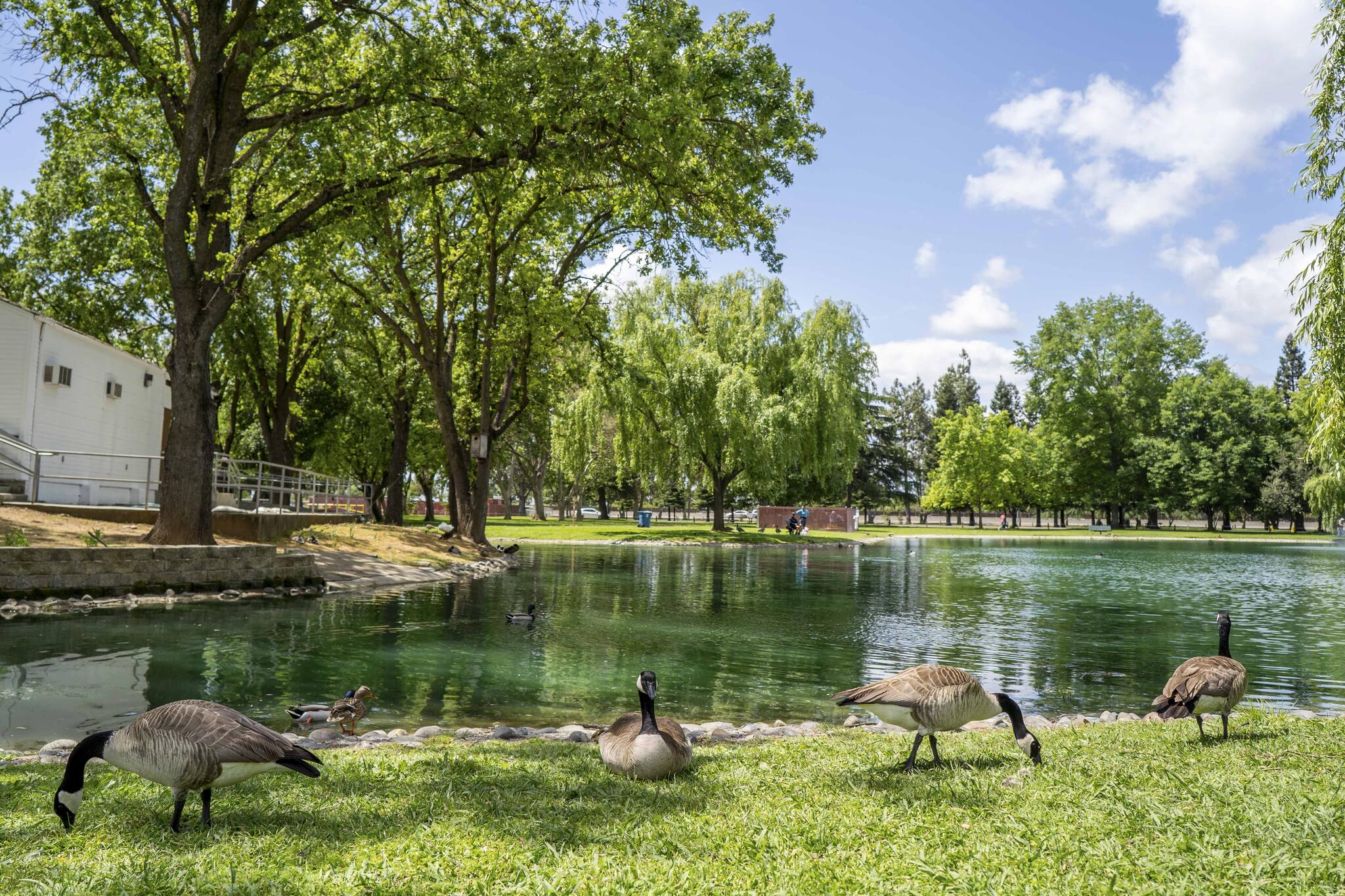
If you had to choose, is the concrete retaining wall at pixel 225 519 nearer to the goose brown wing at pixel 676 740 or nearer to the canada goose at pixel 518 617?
the canada goose at pixel 518 617

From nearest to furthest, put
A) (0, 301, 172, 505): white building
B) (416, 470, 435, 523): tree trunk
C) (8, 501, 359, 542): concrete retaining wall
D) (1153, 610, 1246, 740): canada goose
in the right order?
(1153, 610, 1246, 740): canada goose < (8, 501, 359, 542): concrete retaining wall < (0, 301, 172, 505): white building < (416, 470, 435, 523): tree trunk

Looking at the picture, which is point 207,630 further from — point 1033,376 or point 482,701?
point 1033,376

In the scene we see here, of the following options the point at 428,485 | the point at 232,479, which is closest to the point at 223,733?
the point at 232,479

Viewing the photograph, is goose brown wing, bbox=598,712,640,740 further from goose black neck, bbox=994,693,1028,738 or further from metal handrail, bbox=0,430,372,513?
metal handrail, bbox=0,430,372,513

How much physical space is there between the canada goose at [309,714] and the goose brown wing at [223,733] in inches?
151

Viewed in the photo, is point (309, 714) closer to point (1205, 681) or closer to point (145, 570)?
point (1205, 681)

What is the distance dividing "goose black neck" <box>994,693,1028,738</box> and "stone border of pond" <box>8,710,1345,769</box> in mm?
1726

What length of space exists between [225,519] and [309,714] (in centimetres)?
1709

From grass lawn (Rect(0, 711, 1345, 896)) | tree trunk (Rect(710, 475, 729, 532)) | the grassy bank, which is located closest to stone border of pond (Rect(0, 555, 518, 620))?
grass lawn (Rect(0, 711, 1345, 896))

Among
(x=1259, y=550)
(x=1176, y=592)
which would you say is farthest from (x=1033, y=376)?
(x=1176, y=592)

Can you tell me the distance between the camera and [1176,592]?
83.9 feet

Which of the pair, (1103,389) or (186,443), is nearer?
(186,443)

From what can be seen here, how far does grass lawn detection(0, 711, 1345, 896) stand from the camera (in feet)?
13.5

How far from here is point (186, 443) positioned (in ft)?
58.3
